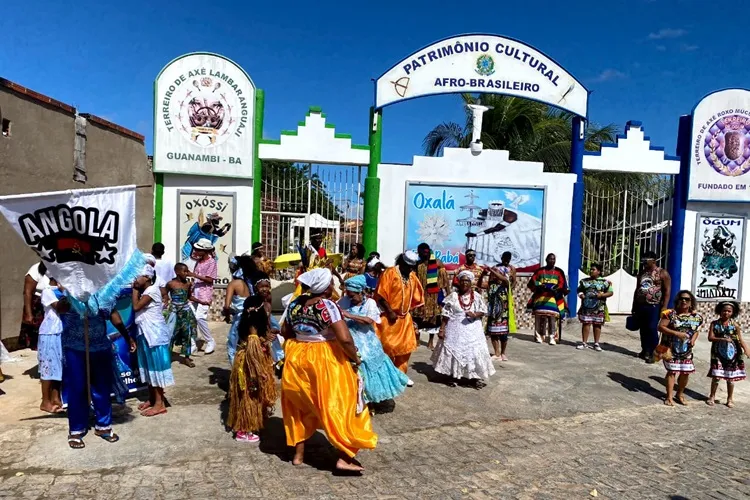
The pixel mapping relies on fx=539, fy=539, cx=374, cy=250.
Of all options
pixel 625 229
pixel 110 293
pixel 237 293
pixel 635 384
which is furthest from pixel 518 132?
pixel 110 293

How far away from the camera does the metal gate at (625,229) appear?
11.2 metres

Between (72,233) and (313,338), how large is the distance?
1919mm

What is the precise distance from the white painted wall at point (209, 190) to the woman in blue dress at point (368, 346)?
508cm

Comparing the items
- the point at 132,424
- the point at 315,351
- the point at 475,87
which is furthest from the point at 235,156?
the point at 315,351

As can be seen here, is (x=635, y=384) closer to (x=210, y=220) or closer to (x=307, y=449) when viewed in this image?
(x=307, y=449)

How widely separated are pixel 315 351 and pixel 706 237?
9984 millimetres

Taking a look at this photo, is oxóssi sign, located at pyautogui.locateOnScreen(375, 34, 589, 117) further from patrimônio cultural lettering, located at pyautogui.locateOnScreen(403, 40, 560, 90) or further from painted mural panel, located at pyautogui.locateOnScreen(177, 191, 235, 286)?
painted mural panel, located at pyautogui.locateOnScreen(177, 191, 235, 286)

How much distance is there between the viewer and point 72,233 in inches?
155

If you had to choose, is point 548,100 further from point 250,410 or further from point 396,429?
point 250,410

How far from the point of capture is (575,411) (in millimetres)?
5895

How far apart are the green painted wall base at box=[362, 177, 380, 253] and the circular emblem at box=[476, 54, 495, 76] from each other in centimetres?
294

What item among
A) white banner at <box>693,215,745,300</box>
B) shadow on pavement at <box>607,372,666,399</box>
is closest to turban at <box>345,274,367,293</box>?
shadow on pavement at <box>607,372,666,399</box>

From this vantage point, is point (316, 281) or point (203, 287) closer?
point (316, 281)

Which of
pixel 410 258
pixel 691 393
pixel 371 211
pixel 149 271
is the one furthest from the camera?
pixel 371 211
